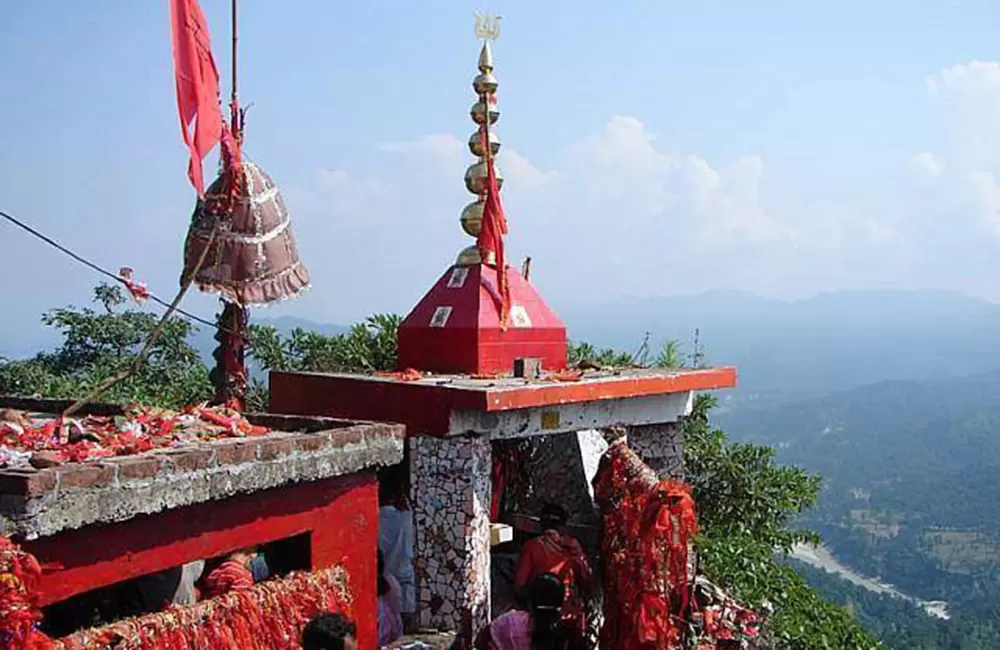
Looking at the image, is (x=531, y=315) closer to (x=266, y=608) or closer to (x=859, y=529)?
(x=266, y=608)

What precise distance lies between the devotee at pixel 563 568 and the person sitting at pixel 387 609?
1.02 metres

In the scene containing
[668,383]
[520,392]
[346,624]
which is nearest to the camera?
[346,624]

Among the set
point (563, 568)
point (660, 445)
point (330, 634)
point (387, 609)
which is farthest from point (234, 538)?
point (660, 445)

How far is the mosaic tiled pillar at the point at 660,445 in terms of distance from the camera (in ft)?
38.0

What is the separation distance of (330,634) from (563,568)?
3.93 meters

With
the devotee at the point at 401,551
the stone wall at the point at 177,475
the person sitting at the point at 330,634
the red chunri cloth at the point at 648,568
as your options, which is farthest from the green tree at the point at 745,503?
the person sitting at the point at 330,634

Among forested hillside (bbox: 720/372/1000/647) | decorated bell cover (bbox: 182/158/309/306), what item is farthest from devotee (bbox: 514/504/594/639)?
forested hillside (bbox: 720/372/1000/647)

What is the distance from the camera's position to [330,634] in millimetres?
5152

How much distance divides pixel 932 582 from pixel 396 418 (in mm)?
95844

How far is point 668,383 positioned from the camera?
10680 millimetres

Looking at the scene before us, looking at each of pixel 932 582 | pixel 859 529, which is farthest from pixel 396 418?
pixel 859 529

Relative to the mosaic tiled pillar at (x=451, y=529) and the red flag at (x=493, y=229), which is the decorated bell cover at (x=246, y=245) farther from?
the mosaic tiled pillar at (x=451, y=529)

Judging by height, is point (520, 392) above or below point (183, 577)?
above

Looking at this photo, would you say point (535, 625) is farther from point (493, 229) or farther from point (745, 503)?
point (745, 503)
